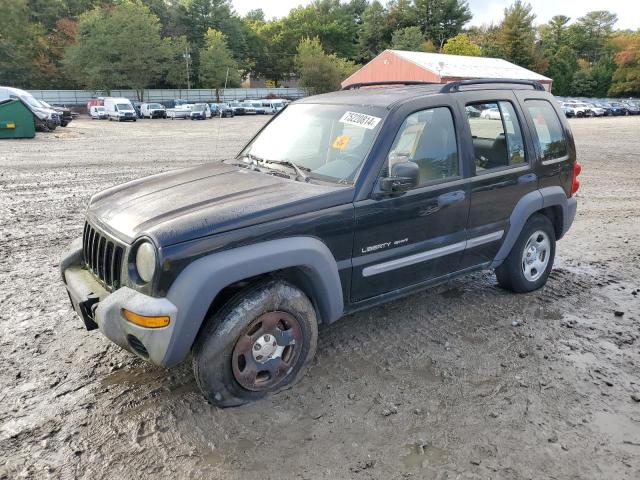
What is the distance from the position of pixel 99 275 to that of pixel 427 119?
2599 mm

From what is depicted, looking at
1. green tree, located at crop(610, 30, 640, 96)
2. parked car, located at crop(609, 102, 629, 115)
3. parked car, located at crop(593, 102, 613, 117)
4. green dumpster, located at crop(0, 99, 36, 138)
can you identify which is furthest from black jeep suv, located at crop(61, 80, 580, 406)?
green tree, located at crop(610, 30, 640, 96)

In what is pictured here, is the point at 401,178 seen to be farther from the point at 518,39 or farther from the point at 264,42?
the point at 264,42

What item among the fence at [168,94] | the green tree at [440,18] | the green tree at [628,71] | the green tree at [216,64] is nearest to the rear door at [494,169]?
the fence at [168,94]

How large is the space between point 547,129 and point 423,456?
3384mm

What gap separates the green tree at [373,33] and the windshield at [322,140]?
3448 inches

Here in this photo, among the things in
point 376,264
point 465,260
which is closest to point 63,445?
point 376,264

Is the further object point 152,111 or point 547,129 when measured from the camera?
point 152,111

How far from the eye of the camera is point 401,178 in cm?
334

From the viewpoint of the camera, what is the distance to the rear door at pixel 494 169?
4.07 m

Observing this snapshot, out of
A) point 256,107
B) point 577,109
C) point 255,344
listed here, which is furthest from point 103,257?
point 577,109

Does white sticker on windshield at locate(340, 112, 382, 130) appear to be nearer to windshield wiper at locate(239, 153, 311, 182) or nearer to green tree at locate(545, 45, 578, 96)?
windshield wiper at locate(239, 153, 311, 182)

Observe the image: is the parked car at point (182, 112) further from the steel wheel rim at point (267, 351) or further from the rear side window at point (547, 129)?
the steel wheel rim at point (267, 351)

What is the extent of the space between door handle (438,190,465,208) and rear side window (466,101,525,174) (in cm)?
33

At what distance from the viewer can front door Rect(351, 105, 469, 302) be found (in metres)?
3.46
